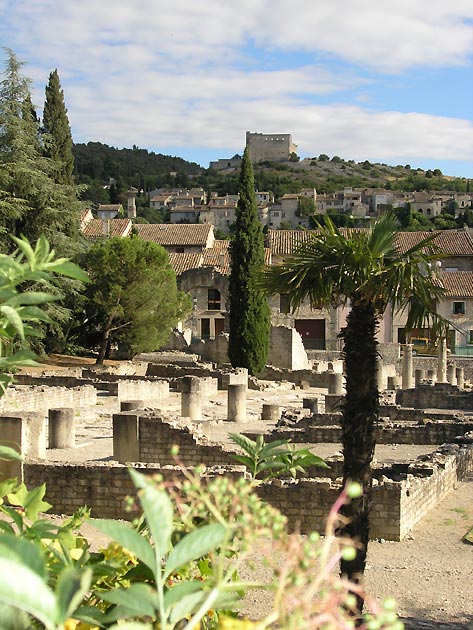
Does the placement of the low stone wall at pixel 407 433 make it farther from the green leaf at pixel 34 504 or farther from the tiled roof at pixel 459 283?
the tiled roof at pixel 459 283

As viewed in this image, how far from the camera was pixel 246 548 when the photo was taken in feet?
6.96

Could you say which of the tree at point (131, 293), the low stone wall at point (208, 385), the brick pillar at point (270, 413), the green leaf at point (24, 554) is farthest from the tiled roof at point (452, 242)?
the green leaf at point (24, 554)

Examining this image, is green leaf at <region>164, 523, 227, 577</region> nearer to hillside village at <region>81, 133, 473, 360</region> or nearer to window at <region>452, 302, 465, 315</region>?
hillside village at <region>81, 133, 473, 360</region>

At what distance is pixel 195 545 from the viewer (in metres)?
2.10

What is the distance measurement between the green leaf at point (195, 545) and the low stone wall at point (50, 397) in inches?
821

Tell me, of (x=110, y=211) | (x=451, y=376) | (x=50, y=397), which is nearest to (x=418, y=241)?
(x=451, y=376)

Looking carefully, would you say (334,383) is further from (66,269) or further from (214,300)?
(66,269)

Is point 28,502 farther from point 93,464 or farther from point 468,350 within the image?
point 468,350

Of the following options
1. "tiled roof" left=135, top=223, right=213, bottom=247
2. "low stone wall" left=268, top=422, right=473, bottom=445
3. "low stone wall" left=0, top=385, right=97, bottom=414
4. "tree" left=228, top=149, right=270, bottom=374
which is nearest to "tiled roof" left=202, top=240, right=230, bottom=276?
"tiled roof" left=135, top=223, right=213, bottom=247

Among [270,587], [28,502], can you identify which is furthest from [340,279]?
[270,587]

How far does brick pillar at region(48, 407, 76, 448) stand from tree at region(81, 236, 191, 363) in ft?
60.6

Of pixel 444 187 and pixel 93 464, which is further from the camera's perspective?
pixel 444 187

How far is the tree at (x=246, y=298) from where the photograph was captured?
37.7 m

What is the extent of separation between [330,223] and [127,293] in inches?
1128
